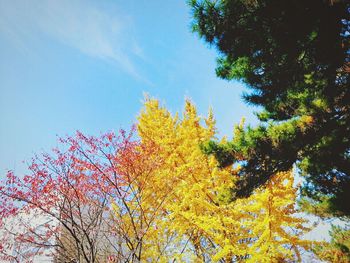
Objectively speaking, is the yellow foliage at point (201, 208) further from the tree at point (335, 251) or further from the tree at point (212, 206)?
the tree at point (335, 251)

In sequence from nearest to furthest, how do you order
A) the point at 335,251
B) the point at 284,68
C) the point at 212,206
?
the point at 284,68 < the point at 212,206 < the point at 335,251

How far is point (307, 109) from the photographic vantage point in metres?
5.12

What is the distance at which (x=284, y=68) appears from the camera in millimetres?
4750

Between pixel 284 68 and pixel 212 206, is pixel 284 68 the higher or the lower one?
the higher one

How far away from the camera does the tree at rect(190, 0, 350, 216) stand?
14.0 ft

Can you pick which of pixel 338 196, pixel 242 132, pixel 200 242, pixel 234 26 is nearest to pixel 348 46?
pixel 234 26

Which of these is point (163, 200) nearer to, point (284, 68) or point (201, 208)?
point (201, 208)

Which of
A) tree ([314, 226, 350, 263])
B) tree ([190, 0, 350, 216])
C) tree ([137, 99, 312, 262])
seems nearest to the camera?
tree ([190, 0, 350, 216])

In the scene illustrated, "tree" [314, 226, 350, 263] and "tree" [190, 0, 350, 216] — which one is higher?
"tree" [190, 0, 350, 216]

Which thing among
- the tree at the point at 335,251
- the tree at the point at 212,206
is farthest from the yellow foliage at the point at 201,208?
the tree at the point at 335,251

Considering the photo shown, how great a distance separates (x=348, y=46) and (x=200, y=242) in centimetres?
634

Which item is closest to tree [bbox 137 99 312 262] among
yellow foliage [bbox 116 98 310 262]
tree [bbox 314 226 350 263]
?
yellow foliage [bbox 116 98 310 262]

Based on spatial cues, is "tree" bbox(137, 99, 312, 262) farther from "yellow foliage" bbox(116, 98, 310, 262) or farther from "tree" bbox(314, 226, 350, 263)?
"tree" bbox(314, 226, 350, 263)

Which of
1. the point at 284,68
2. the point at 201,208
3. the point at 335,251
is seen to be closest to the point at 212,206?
A: the point at 201,208
